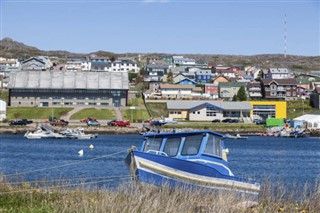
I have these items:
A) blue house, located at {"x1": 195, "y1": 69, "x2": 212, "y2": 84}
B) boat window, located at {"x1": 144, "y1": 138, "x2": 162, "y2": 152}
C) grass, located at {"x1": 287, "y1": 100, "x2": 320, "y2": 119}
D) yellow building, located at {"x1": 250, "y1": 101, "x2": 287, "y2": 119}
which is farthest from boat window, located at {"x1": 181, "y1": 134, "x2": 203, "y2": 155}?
blue house, located at {"x1": 195, "y1": 69, "x2": 212, "y2": 84}

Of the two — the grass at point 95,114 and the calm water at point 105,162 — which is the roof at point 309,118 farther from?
the grass at point 95,114

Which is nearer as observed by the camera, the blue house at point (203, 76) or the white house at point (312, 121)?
the white house at point (312, 121)

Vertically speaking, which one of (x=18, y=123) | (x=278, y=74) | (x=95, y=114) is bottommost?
(x=18, y=123)

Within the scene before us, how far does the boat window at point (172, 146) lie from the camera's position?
19.4m

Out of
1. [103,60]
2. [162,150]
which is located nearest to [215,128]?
[162,150]

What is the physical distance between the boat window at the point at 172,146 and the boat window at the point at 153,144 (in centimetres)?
30

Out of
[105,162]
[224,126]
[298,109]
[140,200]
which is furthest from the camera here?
[298,109]

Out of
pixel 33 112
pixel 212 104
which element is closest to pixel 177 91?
pixel 212 104

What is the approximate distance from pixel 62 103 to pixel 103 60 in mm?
58867

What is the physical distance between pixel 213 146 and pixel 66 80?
252ft

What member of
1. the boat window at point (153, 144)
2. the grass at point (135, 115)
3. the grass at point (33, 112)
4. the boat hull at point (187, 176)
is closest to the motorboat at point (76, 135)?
the grass at point (135, 115)

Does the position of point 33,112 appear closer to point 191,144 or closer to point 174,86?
point 174,86

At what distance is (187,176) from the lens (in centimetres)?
1805

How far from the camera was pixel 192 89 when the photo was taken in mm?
105500
